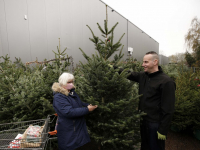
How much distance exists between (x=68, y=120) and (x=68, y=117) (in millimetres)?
77

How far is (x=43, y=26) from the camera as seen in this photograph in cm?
775

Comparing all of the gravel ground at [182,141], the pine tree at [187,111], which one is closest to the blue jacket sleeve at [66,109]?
the gravel ground at [182,141]

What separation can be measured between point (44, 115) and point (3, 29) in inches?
225

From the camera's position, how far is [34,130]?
2031 millimetres

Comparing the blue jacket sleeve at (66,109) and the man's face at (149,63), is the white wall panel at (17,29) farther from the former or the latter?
the man's face at (149,63)

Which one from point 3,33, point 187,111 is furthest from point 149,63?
point 3,33

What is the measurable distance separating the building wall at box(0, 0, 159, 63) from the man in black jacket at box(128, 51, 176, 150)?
707 cm

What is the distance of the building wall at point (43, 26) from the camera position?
6.54 m

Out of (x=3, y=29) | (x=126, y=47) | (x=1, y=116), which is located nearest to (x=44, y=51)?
(x=3, y=29)

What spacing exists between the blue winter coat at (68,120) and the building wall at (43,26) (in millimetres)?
6174

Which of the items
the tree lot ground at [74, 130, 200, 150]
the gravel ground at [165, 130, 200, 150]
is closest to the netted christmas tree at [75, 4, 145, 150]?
the tree lot ground at [74, 130, 200, 150]

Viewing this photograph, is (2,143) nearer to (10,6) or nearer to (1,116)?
(1,116)

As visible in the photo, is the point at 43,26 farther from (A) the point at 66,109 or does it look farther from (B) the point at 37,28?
(A) the point at 66,109

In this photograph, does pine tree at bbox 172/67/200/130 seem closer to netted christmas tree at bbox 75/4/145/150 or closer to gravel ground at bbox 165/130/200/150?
gravel ground at bbox 165/130/200/150
